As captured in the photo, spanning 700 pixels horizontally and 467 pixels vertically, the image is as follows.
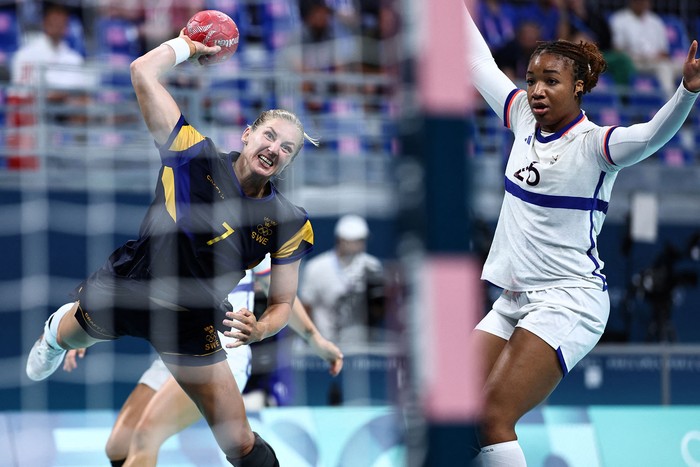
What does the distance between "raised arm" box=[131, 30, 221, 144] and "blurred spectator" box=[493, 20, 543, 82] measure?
18.3 ft

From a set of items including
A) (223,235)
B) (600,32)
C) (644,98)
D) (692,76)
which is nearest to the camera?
(692,76)

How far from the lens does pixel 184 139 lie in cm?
402

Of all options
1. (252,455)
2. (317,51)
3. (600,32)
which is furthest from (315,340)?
(600,32)

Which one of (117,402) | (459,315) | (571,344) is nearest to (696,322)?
(117,402)

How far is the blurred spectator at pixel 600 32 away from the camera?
10.4 metres

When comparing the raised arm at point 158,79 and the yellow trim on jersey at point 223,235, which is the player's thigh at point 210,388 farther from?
the raised arm at point 158,79

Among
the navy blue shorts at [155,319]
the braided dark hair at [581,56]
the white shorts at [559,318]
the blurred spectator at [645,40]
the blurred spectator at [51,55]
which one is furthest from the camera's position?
the blurred spectator at [645,40]

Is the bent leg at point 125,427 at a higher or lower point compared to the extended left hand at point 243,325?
lower

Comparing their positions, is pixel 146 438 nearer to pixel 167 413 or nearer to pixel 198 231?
pixel 167 413

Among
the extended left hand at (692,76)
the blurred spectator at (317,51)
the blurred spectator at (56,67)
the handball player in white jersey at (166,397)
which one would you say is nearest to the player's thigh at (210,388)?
the handball player in white jersey at (166,397)

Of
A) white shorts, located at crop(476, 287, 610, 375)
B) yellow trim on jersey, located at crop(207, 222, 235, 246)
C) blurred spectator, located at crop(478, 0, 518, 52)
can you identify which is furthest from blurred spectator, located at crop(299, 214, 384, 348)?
white shorts, located at crop(476, 287, 610, 375)

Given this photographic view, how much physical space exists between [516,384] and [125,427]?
244 cm

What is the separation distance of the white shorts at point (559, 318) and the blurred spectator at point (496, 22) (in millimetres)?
5892

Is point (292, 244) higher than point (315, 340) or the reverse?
higher
